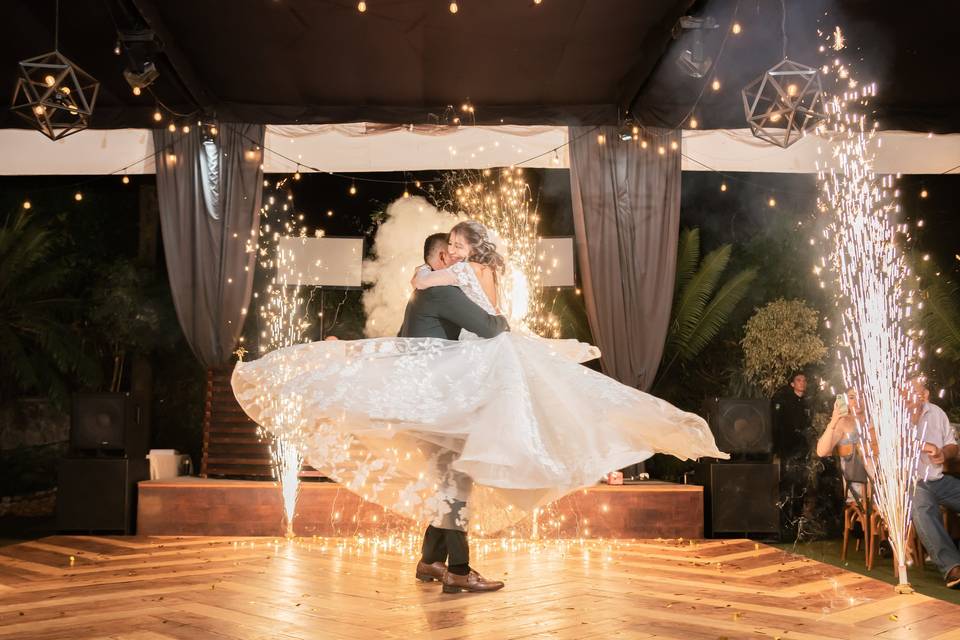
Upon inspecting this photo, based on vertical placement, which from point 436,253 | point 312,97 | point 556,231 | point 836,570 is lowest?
point 836,570

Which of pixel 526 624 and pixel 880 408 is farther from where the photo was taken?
pixel 880 408

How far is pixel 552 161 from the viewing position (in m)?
6.82

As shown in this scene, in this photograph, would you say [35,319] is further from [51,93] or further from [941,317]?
[941,317]

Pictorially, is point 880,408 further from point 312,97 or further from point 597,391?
point 312,97

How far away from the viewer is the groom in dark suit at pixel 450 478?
3479 millimetres

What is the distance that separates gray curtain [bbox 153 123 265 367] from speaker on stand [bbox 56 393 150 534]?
721 millimetres

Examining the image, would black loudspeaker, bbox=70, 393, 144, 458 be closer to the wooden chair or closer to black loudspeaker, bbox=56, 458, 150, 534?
A: black loudspeaker, bbox=56, 458, 150, 534

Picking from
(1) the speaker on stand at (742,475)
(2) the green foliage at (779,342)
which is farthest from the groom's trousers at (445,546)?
(2) the green foliage at (779,342)

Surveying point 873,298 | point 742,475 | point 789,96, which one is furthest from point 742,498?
point 789,96

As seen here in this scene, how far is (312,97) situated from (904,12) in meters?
3.99

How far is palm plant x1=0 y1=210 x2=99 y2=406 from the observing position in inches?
287

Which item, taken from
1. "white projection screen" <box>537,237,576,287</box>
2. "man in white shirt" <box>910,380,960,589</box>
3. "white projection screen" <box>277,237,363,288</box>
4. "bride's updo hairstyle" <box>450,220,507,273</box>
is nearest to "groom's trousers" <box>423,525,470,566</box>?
"bride's updo hairstyle" <box>450,220,507,273</box>

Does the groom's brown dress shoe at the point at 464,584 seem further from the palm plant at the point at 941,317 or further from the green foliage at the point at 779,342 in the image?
the palm plant at the point at 941,317

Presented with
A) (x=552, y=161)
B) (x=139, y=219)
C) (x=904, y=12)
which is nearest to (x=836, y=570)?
(x=904, y=12)
